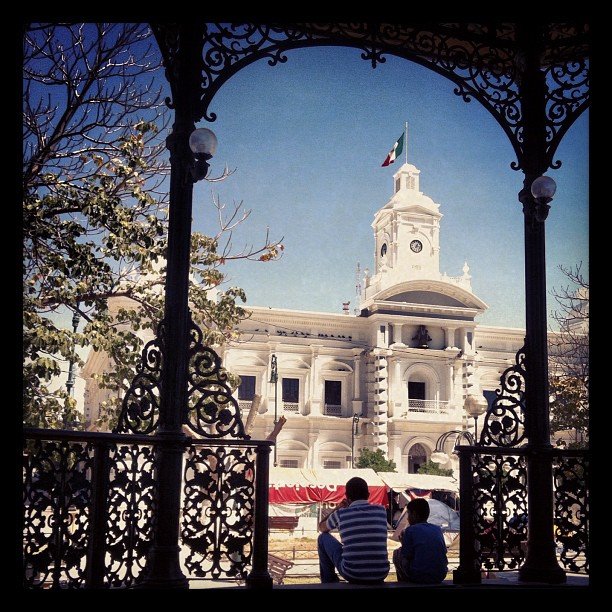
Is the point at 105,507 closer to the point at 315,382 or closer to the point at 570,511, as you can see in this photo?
the point at 570,511

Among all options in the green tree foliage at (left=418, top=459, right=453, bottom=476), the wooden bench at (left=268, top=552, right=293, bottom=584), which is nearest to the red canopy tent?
the wooden bench at (left=268, top=552, right=293, bottom=584)

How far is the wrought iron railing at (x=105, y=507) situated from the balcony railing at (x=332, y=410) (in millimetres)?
27999

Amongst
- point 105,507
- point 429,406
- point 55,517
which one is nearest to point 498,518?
point 105,507

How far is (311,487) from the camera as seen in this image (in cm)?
1692

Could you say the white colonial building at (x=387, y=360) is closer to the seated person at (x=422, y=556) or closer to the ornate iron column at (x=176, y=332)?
the ornate iron column at (x=176, y=332)

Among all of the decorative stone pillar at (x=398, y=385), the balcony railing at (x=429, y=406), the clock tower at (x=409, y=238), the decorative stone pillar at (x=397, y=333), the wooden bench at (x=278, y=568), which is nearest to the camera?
the wooden bench at (x=278, y=568)

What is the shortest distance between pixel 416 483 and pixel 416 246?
53.7 feet

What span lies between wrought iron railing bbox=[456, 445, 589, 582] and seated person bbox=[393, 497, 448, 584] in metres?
0.40

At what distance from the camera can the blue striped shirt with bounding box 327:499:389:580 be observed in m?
4.44

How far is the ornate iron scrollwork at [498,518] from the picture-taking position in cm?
504

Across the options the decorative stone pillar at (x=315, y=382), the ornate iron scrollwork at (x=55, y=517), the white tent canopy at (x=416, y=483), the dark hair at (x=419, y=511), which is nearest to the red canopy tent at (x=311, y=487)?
the white tent canopy at (x=416, y=483)
